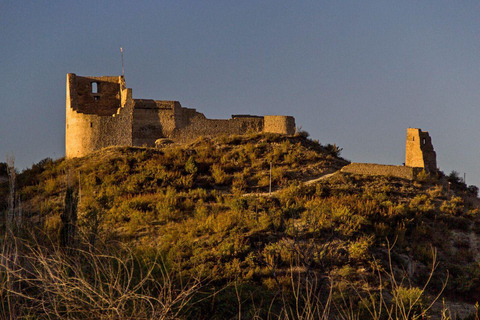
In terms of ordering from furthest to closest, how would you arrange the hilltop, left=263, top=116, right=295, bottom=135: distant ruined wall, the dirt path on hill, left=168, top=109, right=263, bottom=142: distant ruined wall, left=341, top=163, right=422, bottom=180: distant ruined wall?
left=263, top=116, right=295, bottom=135: distant ruined wall → left=168, top=109, right=263, bottom=142: distant ruined wall → left=341, top=163, right=422, bottom=180: distant ruined wall → the dirt path on hill → the hilltop

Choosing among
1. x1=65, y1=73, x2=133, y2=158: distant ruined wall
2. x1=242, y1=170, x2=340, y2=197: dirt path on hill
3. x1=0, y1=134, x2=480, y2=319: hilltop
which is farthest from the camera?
x1=65, y1=73, x2=133, y2=158: distant ruined wall

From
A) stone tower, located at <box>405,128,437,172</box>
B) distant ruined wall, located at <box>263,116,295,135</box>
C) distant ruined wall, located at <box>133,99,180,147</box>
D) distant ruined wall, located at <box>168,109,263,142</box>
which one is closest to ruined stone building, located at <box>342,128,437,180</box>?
stone tower, located at <box>405,128,437,172</box>

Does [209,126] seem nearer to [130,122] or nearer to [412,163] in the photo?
[130,122]

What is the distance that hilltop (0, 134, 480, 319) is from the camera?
1468 cm

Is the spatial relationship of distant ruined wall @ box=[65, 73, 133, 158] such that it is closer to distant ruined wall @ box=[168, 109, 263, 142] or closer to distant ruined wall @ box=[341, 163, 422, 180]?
distant ruined wall @ box=[168, 109, 263, 142]

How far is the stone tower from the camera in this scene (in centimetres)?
2644

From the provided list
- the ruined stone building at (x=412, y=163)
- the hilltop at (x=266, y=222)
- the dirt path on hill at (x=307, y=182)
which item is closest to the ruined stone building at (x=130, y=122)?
the hilltop at (x=266, y=222)

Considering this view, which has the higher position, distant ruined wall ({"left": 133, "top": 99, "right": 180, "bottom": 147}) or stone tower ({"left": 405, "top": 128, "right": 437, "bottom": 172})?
distant ruined wall ({"left": 133, "top": 99, "right": 180, "bottom": 147})

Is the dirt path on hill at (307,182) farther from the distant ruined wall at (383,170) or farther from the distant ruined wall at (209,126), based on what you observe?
the distant ruined wall at (209,126)

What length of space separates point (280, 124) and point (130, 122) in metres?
8.57

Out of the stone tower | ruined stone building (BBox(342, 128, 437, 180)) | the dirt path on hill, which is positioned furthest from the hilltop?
the stone tower

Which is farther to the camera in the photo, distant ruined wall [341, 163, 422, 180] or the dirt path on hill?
distant ruined wall [341, 163, 422, 180]

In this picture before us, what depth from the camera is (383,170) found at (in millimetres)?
25266

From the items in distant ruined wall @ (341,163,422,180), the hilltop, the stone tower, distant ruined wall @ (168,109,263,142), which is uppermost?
distant ruined wall @ (168,109,263,142)
